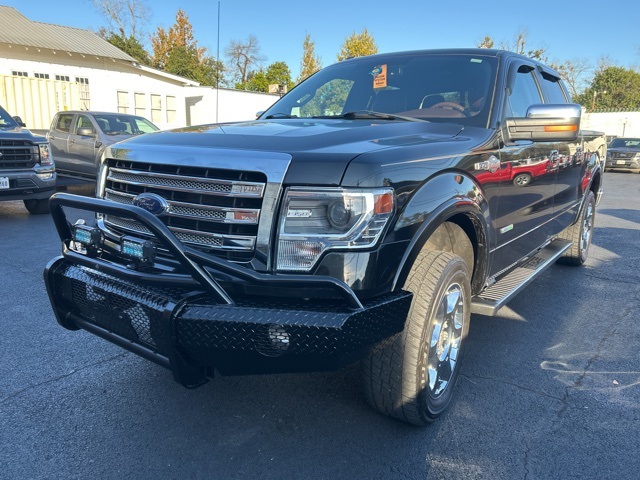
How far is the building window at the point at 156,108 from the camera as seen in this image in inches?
925

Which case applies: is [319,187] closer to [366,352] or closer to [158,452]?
[366,352]

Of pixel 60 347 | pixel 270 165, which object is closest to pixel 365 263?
pixel 270 165

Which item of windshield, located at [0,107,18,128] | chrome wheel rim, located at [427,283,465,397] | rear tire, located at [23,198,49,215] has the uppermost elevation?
windshield, located at [0,107,18,128]

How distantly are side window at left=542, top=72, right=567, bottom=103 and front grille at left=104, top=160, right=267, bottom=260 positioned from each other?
338cm

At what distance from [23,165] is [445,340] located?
7.55 m

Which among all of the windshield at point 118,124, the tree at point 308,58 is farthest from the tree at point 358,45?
the windshield at point 118,124

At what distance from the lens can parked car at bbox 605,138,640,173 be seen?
21.1m

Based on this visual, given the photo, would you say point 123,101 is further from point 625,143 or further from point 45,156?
point 625,143

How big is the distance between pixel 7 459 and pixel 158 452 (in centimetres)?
68

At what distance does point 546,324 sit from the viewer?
423cm

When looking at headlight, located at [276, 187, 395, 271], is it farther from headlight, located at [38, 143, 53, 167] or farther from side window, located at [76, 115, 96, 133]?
side window, located at [76, 115, 96, 133]

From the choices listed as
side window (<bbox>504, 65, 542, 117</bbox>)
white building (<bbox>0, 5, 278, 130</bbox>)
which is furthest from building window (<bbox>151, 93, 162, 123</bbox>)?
side window (<bbox>504, 65, 542, 117</bbox>)

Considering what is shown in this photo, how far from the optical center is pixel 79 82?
68.2 feet

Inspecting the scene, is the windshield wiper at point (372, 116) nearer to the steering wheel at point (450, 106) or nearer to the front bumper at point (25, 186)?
the steering wheel at point (450, 106)
